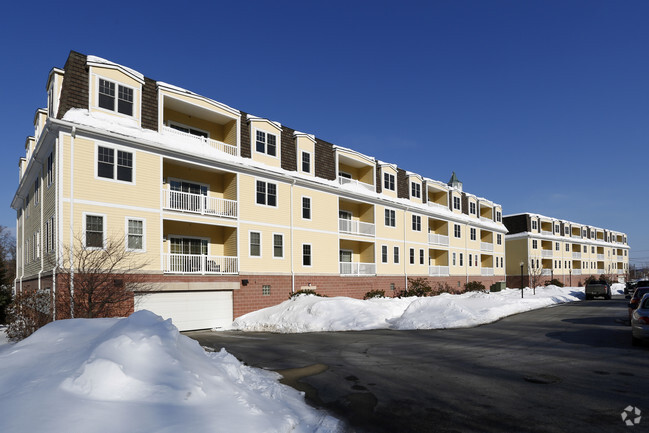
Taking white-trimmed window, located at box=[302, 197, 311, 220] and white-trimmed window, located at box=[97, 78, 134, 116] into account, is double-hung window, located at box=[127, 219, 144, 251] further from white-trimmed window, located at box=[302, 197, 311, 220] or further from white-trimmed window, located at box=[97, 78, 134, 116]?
white-trimmed window, located at box=[302, 197, 311, 220]

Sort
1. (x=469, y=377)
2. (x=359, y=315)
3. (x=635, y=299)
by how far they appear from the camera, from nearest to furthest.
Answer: (x=469, y=377) → (x=635, y=299) → (x=359, y=315)

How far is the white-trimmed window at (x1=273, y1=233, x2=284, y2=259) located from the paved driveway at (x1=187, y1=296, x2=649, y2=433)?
28.0ft

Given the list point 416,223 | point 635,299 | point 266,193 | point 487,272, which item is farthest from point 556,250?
point 266,193

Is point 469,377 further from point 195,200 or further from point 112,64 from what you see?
point 112,64

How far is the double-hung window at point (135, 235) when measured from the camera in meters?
19.3

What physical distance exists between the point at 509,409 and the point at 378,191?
28410 mm

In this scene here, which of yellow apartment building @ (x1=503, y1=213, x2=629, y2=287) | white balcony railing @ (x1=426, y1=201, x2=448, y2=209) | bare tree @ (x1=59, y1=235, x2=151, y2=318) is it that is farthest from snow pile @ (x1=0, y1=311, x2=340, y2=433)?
yellow apartment building @ (x1=503, y1=213, x2=629, y2=287)

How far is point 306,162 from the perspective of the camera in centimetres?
2900

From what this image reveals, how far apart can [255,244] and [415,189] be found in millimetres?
20156

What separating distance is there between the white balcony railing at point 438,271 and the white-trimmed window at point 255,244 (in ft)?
64.7

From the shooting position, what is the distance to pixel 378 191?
35094 mm

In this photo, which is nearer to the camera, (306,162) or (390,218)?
(306,162)

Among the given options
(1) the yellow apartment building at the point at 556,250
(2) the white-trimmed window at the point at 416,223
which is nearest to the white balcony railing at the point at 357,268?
(2) the white-trimmed window at the point at 416,223

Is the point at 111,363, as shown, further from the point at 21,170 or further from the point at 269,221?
the point at 21,170
